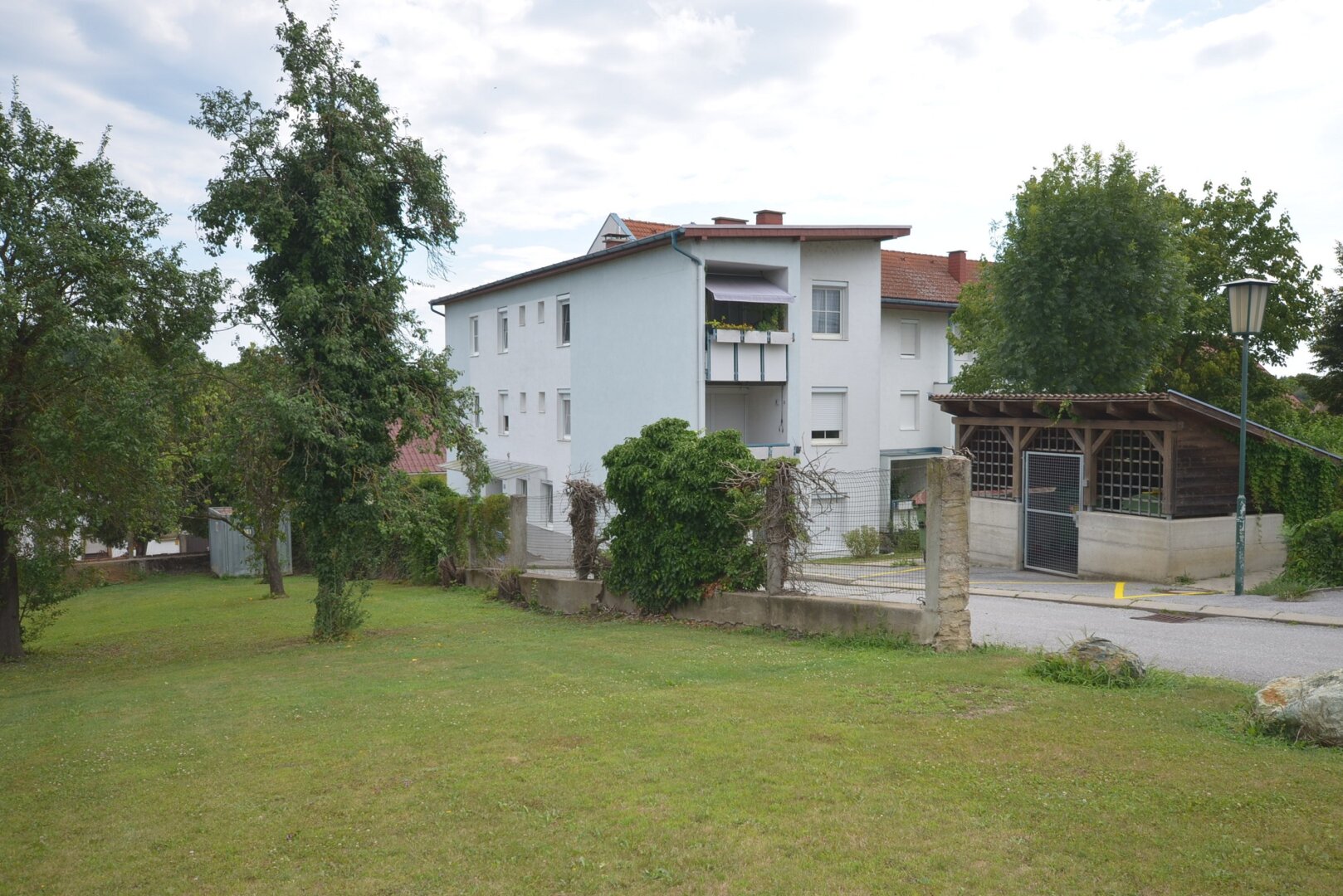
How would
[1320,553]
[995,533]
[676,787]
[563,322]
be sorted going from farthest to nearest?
1. [563,322]
2. [995,533]
3. [1320,553]
4. [676,787]

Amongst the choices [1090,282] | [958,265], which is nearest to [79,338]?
[1090,282]

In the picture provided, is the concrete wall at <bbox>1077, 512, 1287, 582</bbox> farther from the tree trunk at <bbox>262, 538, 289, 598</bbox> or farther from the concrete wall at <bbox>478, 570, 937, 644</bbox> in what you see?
the tree trunk at <bbox>262, 538, 289, 598</bbox>

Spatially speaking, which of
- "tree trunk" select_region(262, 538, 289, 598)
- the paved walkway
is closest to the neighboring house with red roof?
the paved walkway

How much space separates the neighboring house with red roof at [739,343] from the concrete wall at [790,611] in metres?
9.62

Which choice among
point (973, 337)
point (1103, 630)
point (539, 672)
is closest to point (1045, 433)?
point (1103, 630)

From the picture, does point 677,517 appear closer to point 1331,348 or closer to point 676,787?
point 676,787

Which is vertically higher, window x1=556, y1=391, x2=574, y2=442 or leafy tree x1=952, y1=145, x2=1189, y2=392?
leafy tree x1=952, y1=145, x2=1189, y2=392

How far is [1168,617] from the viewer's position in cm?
1510

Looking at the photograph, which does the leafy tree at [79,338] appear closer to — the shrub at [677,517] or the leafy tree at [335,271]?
the leafy tree at [335,271]

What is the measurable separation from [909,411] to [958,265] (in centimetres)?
881

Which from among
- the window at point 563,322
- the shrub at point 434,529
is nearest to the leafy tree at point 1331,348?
the window at point 563,322

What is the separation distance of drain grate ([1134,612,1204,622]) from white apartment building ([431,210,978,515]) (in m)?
15.1

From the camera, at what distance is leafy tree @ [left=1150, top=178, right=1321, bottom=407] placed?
37062 millimetres

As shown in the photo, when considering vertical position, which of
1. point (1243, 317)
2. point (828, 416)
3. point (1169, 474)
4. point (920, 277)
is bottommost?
point (1169, 474)
